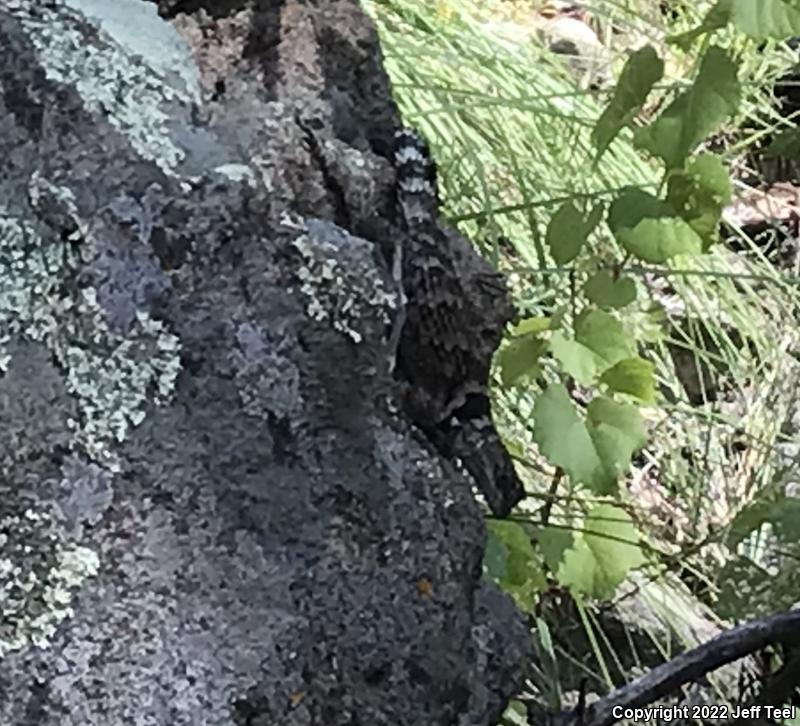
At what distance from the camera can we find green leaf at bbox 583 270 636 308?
127cm

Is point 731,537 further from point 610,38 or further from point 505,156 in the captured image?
point 610,38

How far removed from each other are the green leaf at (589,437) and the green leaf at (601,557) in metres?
0.14

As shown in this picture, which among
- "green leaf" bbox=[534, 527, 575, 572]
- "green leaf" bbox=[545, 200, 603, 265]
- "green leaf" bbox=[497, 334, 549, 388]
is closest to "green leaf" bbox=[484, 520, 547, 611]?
"green leaf" bbox=[534, 527, 575, 572]

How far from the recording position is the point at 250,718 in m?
0.60

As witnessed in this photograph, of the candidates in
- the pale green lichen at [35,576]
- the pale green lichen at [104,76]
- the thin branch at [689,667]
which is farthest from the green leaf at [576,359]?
the pale green lichen at [35,576]

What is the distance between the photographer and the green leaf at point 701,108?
3.52 ft

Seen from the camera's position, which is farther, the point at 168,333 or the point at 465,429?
the point at 465,429

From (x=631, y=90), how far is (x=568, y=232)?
0.16 metres

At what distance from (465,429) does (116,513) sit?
0.87 feet

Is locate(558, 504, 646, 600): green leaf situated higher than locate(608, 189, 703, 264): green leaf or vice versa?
locate(608, 189, 703, 264): green leaf

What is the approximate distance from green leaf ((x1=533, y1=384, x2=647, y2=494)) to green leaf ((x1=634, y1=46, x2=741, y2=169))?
10.1 inches

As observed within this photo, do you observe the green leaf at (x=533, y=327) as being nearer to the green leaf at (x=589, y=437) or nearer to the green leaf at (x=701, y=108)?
the green leaf at (x=589, y=437)

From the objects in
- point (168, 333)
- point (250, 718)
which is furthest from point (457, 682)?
point (168, 333)

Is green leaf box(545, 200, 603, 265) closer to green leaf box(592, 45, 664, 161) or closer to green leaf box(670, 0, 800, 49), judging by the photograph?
green leaf box(592, 45, 664, 161)
